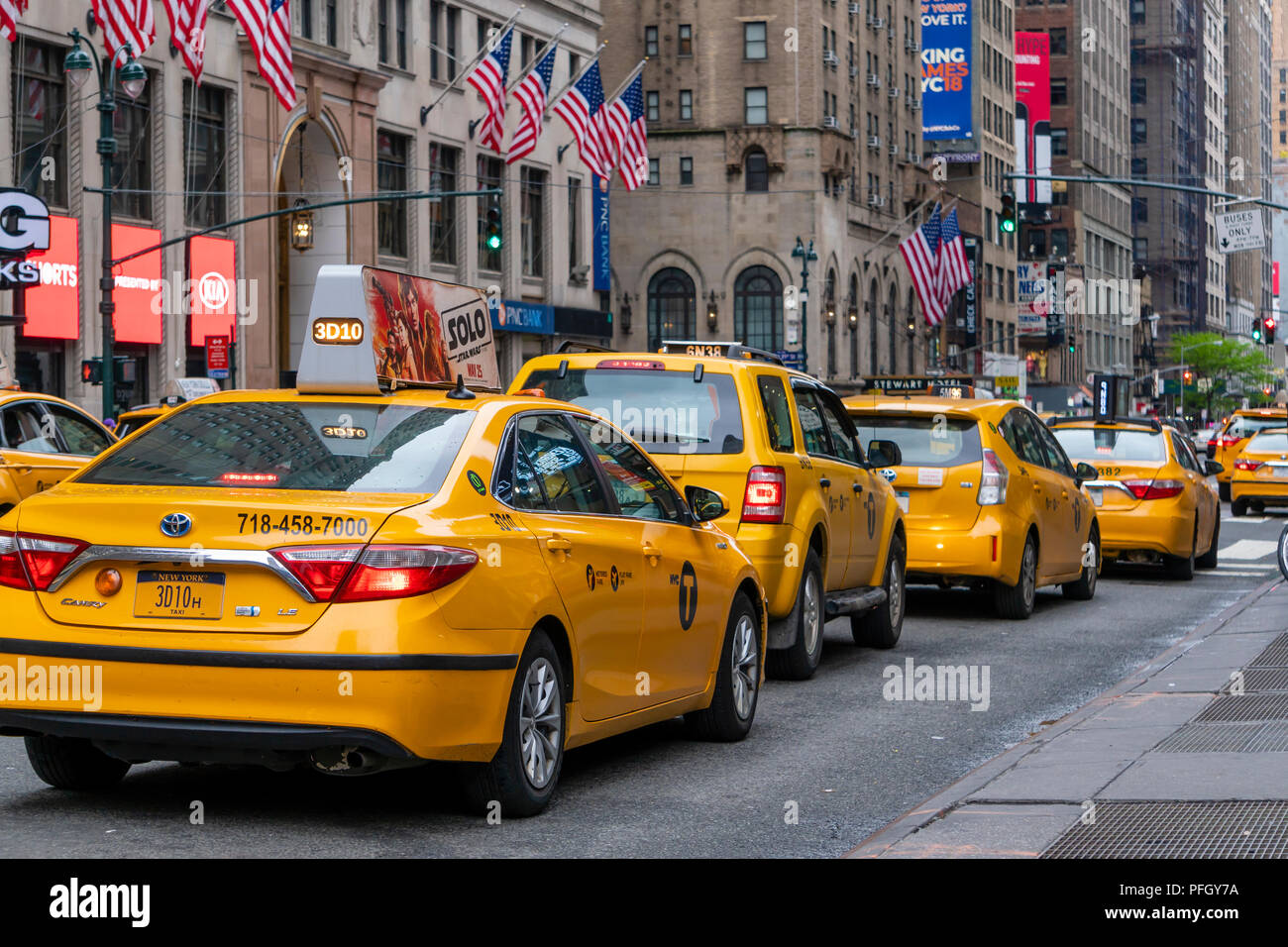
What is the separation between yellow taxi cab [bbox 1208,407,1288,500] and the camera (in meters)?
35.9

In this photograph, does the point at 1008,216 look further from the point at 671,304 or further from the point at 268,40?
the point at 671,304

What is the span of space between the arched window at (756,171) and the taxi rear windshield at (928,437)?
73114mm

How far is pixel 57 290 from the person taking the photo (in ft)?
129

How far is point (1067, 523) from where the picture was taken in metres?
17.6

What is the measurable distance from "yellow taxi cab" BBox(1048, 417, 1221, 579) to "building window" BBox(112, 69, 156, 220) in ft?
85.1

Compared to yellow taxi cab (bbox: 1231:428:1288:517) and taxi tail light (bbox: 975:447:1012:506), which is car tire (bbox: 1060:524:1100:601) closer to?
taxi tail light (bbox: 975:447:1012:506)

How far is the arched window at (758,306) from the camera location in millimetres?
87500

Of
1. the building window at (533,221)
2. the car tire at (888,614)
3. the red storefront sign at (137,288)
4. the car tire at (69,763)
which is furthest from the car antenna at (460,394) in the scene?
the building window at (533,221)

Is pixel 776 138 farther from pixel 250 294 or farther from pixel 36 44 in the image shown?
pixel 36 44

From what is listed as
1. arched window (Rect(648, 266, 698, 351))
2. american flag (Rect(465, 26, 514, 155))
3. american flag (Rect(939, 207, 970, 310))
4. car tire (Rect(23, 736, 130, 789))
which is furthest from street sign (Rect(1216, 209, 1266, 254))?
arched window (Rect(648, 266, 698, 351))

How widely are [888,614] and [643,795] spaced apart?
240 inches

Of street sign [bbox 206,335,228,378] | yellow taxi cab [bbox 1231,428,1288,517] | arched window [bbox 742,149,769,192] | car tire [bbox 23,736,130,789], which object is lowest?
car tire [bbox 23,736,130,789]
